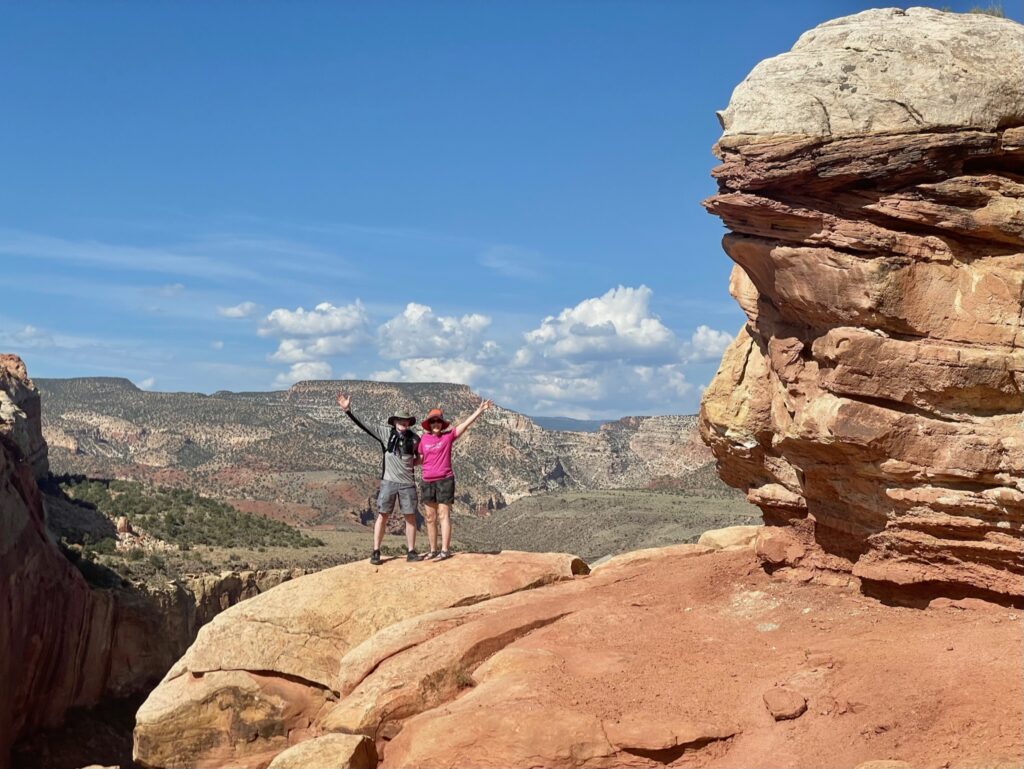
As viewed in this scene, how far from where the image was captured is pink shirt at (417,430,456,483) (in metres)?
17.8

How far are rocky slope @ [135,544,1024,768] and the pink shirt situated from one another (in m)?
1.50

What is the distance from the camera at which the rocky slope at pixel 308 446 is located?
98.9 m

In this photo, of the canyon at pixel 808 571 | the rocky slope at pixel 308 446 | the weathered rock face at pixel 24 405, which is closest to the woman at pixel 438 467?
the canyon at pixel 808 571

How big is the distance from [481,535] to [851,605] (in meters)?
65.6

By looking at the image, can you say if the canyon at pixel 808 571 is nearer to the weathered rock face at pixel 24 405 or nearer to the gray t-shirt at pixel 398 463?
the gray t-shirt at pixel 398 463

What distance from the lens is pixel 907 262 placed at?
1318 centimetres

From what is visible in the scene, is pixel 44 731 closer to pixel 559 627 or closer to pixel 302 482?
pixel 559 627

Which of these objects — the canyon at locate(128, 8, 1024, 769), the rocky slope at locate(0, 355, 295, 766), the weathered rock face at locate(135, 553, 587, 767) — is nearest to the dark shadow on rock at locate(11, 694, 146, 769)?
the rocky slope at locate(0, 355, 295, 766)

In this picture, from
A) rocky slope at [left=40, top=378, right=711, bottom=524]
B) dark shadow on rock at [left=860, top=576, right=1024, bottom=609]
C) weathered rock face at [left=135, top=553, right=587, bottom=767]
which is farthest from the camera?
rocky slope at [left=40, top=378, right=711, bottom=524]

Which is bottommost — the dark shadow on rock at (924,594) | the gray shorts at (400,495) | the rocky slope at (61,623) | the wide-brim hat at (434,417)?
the rocky slope at (61,623)

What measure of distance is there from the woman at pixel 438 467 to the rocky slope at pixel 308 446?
224 ft

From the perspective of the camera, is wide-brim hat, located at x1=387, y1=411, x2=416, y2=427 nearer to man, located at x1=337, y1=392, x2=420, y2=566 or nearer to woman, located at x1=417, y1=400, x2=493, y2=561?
man, located at x1=337, y1=392, x2=420, y2=566

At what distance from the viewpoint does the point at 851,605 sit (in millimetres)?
14086

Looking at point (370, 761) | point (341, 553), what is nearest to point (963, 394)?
point (370, 761)
